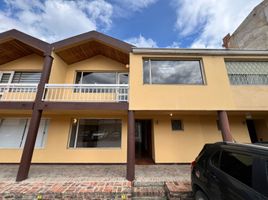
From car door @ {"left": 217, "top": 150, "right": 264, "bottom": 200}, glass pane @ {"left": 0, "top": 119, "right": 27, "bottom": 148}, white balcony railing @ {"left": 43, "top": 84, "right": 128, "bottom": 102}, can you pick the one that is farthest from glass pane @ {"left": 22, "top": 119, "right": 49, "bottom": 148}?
car door @ {"left": 217, "top": 150, "right": 264, "bottom": 200}

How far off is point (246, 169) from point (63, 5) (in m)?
12.2

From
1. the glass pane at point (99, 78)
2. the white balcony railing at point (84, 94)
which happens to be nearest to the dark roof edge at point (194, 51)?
the white balcony railing at point (84, 94)

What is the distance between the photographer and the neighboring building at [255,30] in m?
9.81

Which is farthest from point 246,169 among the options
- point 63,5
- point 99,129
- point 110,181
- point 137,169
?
point 63,5

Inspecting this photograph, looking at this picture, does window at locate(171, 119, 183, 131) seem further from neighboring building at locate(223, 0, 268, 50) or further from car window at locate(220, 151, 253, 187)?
neighboring building at locate(223, 0, 268, 50)

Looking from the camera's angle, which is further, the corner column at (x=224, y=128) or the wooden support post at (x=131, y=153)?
the corner column at (x=224, y=128)

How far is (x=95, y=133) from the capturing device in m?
7.30

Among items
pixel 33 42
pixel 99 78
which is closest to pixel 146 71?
pixel 99 78

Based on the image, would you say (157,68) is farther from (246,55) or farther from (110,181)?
(110,181)

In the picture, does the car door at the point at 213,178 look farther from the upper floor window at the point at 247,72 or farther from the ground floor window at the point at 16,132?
the ground floor window at the point at 16,132

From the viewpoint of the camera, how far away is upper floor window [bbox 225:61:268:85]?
20.1 ft

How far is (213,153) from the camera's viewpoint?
9.37 ft

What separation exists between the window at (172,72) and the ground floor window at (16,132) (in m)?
6.36

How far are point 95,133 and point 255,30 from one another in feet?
48.1
